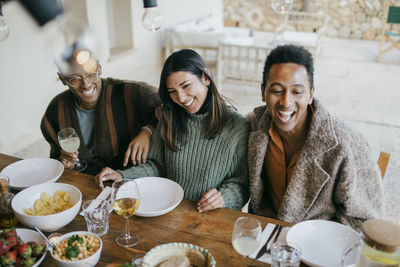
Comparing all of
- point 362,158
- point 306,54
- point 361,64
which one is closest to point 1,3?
point 306,54

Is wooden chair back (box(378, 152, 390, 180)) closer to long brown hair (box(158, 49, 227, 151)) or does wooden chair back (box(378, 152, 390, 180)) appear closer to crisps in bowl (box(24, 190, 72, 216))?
long brown hair (box(158, 49, 227, 151))

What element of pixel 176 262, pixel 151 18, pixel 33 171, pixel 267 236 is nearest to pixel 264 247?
pixel 267 236

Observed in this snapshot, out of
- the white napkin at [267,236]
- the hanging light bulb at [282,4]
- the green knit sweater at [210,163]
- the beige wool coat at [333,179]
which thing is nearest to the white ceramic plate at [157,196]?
the green knit sweater at [210,163]

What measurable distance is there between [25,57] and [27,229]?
2799 mm

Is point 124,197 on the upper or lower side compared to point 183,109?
lower

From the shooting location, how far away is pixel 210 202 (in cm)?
142

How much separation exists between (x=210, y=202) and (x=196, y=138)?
39 cm

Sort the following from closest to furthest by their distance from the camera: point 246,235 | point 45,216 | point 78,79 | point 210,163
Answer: point 246,235 < point 45,216 < point 210,163 < point 78,79

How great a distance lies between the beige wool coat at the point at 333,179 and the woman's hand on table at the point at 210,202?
291 millimetres

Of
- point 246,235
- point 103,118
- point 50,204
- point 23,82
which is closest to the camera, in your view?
point 246,235


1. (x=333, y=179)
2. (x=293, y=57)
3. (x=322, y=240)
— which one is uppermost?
(x=293, y=57)

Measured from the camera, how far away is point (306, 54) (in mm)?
1484

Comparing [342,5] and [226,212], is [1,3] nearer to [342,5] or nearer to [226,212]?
[226,212]

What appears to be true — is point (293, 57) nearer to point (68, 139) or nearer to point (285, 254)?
point (285, 254)
